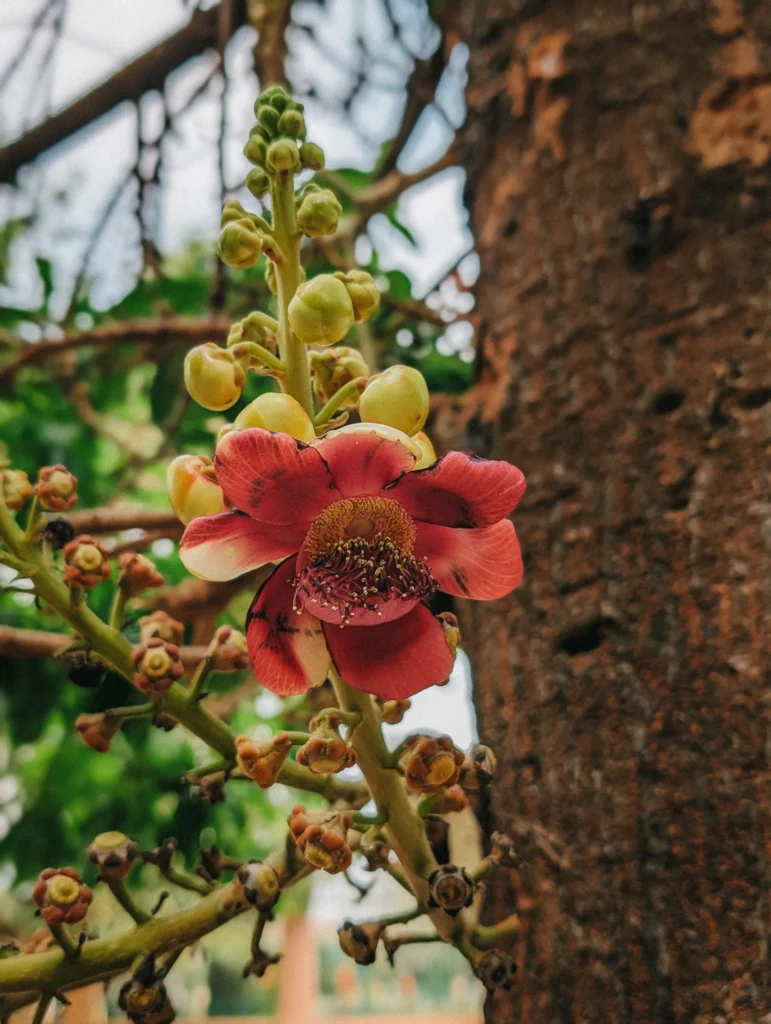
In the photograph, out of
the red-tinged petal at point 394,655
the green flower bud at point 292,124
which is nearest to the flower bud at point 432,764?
the red-tinged petal at point 394,655

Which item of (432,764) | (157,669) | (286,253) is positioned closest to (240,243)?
(286,253)

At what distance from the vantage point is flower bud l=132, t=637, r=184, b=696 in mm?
827

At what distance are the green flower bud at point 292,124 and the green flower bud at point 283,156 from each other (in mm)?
45

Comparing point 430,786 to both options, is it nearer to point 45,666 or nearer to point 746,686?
point 746,686

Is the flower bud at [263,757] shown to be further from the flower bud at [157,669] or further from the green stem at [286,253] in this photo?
the green stem at [286,253]

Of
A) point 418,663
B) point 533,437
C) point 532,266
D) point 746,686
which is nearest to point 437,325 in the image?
point 532,266

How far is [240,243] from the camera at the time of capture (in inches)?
34.7

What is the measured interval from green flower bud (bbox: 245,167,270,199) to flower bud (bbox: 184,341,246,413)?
20 cm

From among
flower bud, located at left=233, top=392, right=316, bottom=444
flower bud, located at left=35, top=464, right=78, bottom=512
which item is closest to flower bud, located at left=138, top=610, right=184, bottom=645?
flower bud, located at left=35, top=464, right=78, bottom=512

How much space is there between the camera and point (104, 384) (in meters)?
2.95

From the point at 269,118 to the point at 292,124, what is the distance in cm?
3

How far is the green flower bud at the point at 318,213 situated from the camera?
2.95ft

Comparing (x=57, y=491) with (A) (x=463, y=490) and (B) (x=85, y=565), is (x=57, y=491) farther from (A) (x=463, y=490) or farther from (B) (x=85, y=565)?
(A) (x=463, y=490)

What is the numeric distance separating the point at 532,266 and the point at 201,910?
3.79 feet
